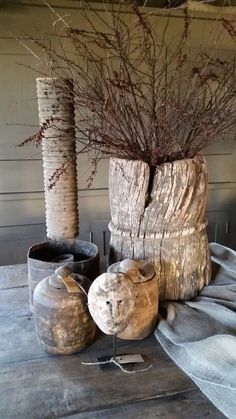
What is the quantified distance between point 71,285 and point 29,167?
1264mm

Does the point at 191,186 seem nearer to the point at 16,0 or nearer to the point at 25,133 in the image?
the point at 25,133

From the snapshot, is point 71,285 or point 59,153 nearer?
point 71,285

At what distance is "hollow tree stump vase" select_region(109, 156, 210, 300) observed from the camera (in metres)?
0.78

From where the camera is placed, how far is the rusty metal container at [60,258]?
77 centimetres

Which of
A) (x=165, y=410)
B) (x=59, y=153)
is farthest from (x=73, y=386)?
(x=59, y=153)

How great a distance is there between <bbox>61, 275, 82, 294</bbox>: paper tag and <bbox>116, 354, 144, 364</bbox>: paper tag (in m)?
0.15

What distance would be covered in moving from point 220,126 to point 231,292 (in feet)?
1.31

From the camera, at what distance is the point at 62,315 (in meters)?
0.65

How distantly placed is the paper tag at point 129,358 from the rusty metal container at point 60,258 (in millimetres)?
195

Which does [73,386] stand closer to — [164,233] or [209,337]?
[209,337]

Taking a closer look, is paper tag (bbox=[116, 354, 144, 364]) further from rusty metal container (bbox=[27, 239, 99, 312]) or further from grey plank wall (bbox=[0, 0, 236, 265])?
grey plank wall (bbox=[0, 0, 236, 265])

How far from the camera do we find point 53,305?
65 centimetres

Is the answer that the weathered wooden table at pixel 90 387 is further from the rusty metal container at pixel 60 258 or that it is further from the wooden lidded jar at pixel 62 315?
the rusty metal container at pixel 60 258

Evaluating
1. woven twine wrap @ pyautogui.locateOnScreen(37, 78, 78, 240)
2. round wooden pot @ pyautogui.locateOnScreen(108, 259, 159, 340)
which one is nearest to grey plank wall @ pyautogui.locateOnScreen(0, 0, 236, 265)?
woven twine wrap @ pyautogui.locateOnScreen(37, 78, 78, 240)
